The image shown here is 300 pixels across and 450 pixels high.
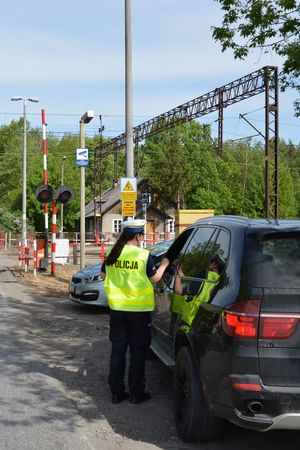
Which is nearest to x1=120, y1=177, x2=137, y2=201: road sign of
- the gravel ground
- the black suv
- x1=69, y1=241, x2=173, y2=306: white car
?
x1=69, y1=241, x2=173, y2=306: white car

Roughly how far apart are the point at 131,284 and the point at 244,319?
1860mm

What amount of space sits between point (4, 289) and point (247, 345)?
11700mm

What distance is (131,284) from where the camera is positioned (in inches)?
212

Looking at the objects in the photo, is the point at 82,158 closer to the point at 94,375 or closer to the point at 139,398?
the point at 94,375

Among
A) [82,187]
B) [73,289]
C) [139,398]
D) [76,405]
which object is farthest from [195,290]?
[82,187]

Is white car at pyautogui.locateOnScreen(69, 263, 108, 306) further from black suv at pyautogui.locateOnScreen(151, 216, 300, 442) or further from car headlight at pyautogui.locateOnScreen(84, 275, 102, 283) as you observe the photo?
black suv at pyautogui.locateOnScreen(151, 216, 300, 442)

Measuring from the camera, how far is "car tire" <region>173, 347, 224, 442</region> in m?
4.29

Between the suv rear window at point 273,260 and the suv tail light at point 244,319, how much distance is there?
0.46 feet

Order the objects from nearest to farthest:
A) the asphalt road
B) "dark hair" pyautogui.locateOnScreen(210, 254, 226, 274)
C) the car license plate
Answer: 1. "dark hair" pyautogui.locateOnScreen(210, 254, 226, 274)
2. the asphalt road
3. the car license plate

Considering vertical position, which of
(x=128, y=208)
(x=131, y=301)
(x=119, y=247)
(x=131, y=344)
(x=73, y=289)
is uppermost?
(x=128, y=208)

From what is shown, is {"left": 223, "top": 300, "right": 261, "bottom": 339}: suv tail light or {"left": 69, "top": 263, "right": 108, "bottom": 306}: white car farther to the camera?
{"left": 69, "top": 263, "right": 108, "bottom": 306}: white car

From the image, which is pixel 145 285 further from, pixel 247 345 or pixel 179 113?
pixel 179 113

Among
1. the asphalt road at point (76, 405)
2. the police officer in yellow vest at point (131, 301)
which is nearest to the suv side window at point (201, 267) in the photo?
the police officer in yellow vest at point (131, 301)

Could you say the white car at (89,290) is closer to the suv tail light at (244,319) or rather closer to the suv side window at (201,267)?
the suv side window at (201,267)
